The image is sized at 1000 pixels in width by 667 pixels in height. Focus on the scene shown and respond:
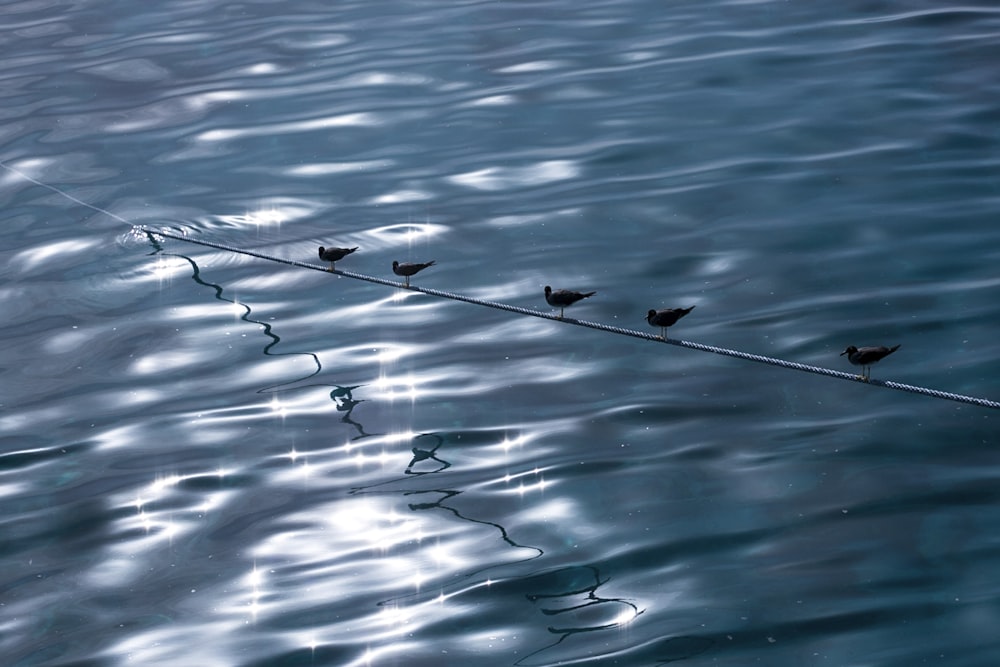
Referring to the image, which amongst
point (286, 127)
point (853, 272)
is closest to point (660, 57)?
point (286, 127)

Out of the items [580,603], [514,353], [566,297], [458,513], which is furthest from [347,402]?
[580,603]

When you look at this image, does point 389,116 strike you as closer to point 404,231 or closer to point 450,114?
point 450,114

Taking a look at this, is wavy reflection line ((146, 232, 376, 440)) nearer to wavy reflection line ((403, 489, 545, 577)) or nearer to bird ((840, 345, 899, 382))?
wavy reflection line ((403, 489, 545, 577))

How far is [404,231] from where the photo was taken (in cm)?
1509

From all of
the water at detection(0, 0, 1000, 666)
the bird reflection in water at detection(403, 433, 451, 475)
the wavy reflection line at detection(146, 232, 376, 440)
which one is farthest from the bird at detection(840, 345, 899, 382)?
the wavy reflection line at detection(146, 232, 376, 440)

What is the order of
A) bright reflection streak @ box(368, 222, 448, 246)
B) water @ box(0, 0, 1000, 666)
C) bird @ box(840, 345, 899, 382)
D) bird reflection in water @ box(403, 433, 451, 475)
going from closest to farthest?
water @ box(0, 0, 1000, 666)
bird @ box(840, 345, 899, 382)
bird reflection in water @ box(403, 433, 451, 475)
bright reflection streak @ box(368, 222, 448, 246)

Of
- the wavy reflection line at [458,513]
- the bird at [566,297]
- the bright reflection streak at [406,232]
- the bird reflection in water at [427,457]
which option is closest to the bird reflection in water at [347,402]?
the bird reflection in water at [427,457]

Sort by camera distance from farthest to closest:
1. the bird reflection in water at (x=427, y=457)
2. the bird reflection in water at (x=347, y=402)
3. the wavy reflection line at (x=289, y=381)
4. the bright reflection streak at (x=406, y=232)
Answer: the bright reflection streak at (x=406, y=232) → the wavy reflection line at (x=289, y=381) → the bird reflection in water at (x=347, y=402) → the bird reflection in water at (x=427, y=457)

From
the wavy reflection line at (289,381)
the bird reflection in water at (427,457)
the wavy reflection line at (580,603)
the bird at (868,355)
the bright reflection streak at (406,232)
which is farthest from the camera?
the bright reflection streak at (406,232)

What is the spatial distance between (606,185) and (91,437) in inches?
280

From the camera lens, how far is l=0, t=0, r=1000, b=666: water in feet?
29.8

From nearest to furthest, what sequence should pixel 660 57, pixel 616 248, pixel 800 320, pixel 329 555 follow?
1. pixel 329 555
2. pixel 800 320
3. pixel 616 248
4. pixel 660 57

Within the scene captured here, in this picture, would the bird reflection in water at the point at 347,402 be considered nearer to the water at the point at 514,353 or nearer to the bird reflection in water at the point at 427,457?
the water at the point at 514,353

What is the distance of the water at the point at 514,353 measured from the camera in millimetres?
9078
